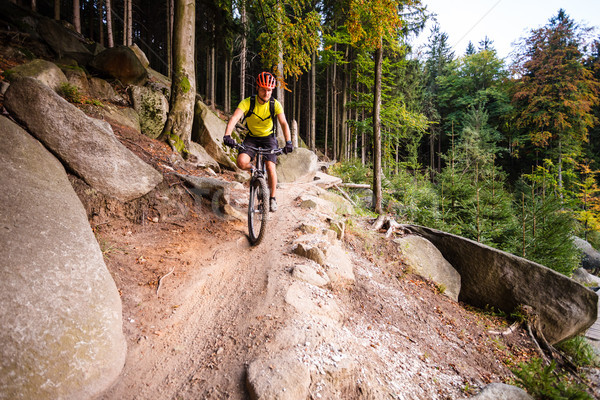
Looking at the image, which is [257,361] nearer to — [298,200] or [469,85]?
[298,200]

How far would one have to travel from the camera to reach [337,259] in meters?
4.67

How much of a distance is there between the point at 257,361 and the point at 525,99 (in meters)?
30.8

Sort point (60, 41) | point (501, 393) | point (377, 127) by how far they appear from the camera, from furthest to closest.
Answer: point (60, 41)
point (377, 127)
point (501, 393)

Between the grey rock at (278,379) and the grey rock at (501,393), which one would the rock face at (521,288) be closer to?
the grey rock at (501,393)

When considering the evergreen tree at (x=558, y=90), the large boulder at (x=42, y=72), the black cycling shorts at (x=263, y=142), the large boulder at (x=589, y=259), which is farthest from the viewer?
Answer: the evergreen tree at (x=558, y=90)

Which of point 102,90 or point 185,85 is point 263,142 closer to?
point 185,85

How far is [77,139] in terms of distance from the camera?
4.14 meters

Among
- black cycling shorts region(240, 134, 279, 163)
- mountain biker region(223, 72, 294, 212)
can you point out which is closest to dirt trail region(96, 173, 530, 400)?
mountain biker region(223, 72, 294, 212)

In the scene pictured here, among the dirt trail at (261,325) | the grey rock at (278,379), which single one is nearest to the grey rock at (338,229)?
the dirt trail at (261,325)

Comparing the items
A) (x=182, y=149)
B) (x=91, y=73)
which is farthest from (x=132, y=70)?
(x=182, y=149)

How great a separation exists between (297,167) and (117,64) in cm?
702

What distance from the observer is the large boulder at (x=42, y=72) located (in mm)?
5688

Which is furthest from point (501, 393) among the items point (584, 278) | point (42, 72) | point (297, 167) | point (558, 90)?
point (558, 90)

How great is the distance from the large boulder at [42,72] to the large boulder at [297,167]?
23.4ft
